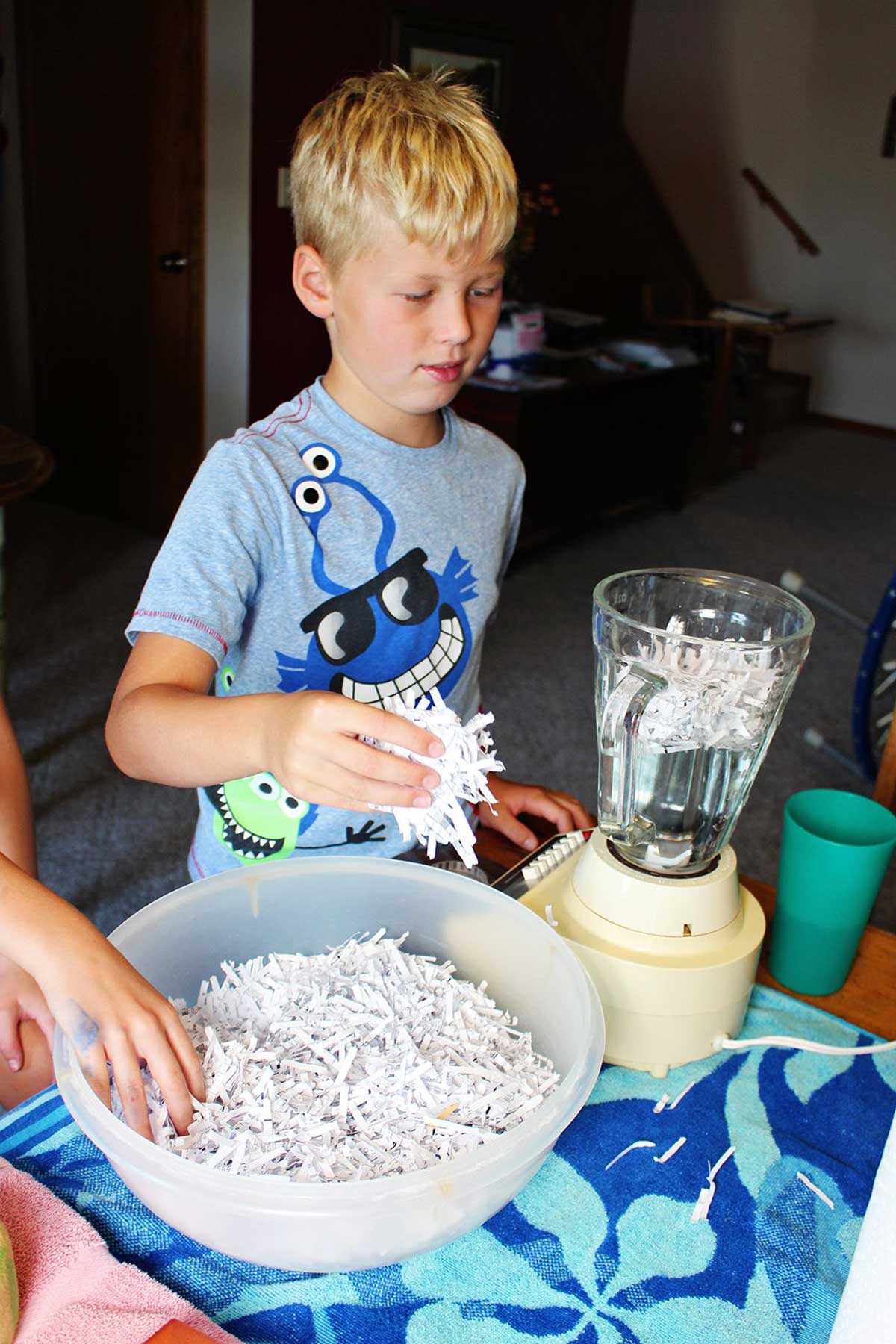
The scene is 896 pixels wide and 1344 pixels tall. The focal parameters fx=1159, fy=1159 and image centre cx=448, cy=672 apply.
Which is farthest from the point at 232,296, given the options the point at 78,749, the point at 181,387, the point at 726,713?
the point at 726,713

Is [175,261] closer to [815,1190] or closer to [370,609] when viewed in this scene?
[370,609]

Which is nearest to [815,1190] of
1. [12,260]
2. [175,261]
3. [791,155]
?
[175,261]

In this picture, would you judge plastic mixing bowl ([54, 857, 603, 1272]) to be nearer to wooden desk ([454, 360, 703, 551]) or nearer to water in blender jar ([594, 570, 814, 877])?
water in blender jar ([594, 570, 814, 877])

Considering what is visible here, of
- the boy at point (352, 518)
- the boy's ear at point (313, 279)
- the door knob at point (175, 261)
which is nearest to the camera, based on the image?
the boy at point (352, 518)

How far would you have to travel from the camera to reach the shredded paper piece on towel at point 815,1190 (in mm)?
790

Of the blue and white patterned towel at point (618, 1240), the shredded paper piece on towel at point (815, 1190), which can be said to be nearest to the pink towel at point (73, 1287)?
the blue and white patterned towel at point (618, 1240)

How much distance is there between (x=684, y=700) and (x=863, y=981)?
36cm

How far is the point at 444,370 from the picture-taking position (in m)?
1.00

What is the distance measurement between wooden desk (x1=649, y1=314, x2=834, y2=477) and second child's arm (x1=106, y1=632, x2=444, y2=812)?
14.7ft

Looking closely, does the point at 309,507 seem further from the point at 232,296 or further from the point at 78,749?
the point at 232,296

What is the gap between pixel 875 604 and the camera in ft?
13.1

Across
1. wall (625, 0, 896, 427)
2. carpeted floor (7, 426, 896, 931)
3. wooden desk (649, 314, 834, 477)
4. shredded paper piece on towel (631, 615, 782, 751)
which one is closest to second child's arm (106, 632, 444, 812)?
shredded paper piece on towel (631, 615, 782, 751)

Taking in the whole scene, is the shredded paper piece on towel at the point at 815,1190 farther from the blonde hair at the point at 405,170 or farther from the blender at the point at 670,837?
the blonde hair at the point at 405,170

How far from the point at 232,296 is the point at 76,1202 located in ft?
11.3
